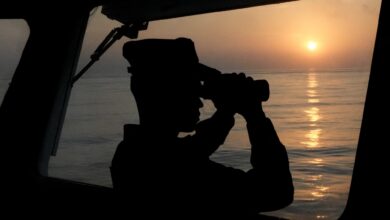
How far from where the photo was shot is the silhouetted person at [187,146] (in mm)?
1331

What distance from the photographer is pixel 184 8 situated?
1.85m

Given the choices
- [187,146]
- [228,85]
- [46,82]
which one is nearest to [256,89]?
[228,85]

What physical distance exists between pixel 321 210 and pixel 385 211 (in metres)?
10.1

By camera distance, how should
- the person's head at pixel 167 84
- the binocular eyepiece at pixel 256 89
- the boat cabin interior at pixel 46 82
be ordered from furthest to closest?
the boat cabin interior at pixel 46 82 → the person's head at pixel 167 84 → the binocular eyepiece at pixel 256 89

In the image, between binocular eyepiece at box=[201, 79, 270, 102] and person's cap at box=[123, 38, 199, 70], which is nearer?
binocular eyepiece at box=[201, 79, 270, 102]

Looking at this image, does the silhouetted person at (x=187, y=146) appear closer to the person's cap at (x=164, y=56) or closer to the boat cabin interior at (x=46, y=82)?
the person's cap at (x=164, y=56)

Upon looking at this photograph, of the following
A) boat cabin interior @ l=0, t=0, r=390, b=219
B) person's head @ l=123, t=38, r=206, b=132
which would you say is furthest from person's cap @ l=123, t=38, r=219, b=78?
boat cabin interior @ l=0, t=0, r=390, b=219

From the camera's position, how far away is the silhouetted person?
52.4 inches

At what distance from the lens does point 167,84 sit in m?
1.61

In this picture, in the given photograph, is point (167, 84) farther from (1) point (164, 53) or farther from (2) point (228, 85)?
(2) point (228, 85)

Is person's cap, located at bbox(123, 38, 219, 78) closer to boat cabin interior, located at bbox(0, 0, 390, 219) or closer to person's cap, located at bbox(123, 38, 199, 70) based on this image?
person's cap, located at bbox(123, 38, 199, 70)

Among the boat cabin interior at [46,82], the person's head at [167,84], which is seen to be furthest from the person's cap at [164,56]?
the boat cabin interior at [46,82]

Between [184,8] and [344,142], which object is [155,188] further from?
[344,142]

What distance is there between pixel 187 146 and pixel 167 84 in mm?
241
